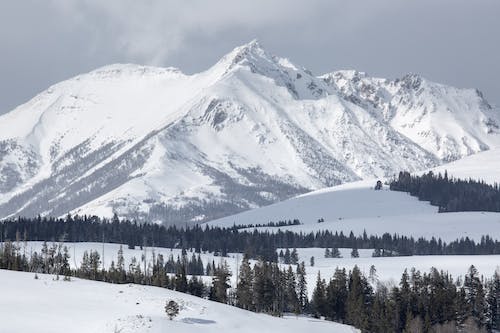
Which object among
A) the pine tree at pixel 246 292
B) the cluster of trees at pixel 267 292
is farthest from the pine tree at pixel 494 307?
the pine tree at pixel 246 292

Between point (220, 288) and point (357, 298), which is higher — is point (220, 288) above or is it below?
above

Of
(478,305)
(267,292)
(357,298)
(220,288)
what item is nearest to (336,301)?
(357,298)

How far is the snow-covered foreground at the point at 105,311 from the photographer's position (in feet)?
311

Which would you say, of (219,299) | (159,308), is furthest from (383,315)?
(159,308)

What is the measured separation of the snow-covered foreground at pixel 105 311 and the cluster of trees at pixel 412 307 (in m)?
21.9

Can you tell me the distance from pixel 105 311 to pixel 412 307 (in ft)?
224

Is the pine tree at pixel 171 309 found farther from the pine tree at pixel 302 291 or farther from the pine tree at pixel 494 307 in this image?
the pine tree at pixel 494 307

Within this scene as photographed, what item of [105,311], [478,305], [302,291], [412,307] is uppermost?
[302,291]

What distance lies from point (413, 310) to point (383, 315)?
11601 millimetres

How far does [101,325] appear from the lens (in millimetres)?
95375

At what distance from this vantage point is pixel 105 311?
332 ft

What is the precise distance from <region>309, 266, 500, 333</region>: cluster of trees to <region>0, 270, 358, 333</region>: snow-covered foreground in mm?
21936

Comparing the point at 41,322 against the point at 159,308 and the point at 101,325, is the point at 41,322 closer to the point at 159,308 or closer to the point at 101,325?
the point at 101,325

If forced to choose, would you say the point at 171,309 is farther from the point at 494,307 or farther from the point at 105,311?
the point at 494,307
